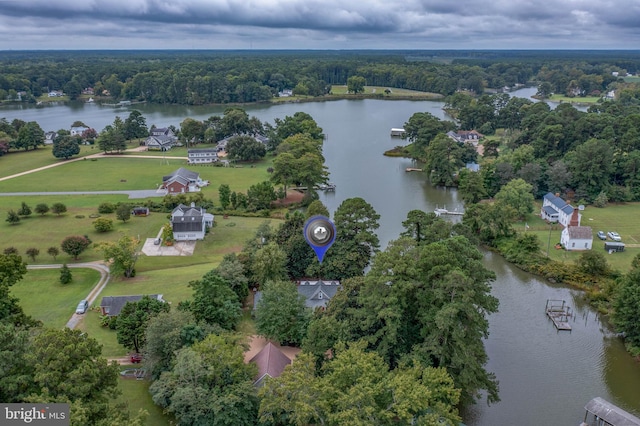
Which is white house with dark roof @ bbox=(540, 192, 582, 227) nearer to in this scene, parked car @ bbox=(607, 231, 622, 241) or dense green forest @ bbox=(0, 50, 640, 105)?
parked car @ bbox=(607, 231, 622, 241)

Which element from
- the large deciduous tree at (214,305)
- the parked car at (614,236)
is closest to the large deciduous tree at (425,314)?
the large deciduous tree at (214,305)

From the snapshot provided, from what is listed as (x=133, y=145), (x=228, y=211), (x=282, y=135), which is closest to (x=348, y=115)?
(x=282, y=135)

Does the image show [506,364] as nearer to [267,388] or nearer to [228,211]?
[267,388]

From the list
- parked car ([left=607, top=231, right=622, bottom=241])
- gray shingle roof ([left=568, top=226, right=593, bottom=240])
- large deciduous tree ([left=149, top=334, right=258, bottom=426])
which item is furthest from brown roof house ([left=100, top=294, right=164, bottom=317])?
parked car ([left=607, top=231, right=622, bottom=241])

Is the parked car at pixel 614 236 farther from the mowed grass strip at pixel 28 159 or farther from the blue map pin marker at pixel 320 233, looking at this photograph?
the mowed grass strip at pixel 28 159

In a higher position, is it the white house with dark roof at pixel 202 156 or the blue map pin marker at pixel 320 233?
the blue map pin marker at pixel 320 233

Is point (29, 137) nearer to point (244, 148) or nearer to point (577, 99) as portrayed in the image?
point (244, 148)
